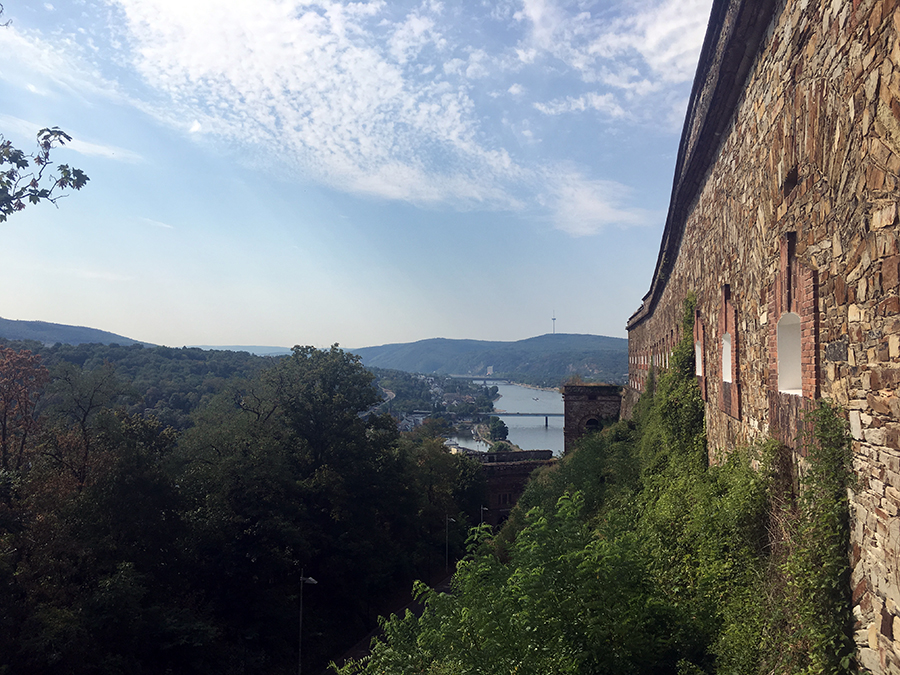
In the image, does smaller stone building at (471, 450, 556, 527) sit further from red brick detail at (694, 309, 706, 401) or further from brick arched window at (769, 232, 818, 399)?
brick arched window at (769, 232, 818, 399)

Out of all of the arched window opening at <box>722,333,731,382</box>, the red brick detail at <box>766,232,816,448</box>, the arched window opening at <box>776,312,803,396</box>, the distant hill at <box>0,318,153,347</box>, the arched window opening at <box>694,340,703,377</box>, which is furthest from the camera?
the distant hill at <box>0,318,153,347</box>

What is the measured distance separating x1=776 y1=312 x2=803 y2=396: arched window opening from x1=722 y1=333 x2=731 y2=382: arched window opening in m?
2.02

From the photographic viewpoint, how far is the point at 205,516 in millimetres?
21312

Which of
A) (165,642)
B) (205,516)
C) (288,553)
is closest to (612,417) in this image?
(288,553)

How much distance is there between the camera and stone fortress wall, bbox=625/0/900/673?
9.78 ft

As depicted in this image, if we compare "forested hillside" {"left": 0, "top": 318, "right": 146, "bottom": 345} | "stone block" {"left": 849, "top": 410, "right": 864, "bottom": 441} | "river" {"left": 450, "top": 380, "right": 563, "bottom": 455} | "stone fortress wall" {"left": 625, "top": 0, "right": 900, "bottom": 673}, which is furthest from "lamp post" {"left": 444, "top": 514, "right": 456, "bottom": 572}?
"forested hillside" {"left": 0, "top": 318, "right": 146, "bottom": 345}

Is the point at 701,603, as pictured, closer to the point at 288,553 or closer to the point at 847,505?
the point at 847,505

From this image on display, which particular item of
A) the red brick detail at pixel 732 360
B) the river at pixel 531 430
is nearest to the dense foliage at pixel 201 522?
the red brick detail at pixel 732 360

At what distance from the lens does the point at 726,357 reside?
7324mm

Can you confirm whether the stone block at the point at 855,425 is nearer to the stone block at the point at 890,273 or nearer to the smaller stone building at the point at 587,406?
the stone block at the point at 890,273

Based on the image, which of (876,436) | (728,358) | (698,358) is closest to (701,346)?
(698,358)

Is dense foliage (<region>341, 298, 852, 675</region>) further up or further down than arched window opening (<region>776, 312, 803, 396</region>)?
further down

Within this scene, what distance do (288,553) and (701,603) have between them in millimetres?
20098

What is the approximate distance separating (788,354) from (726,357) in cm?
245
